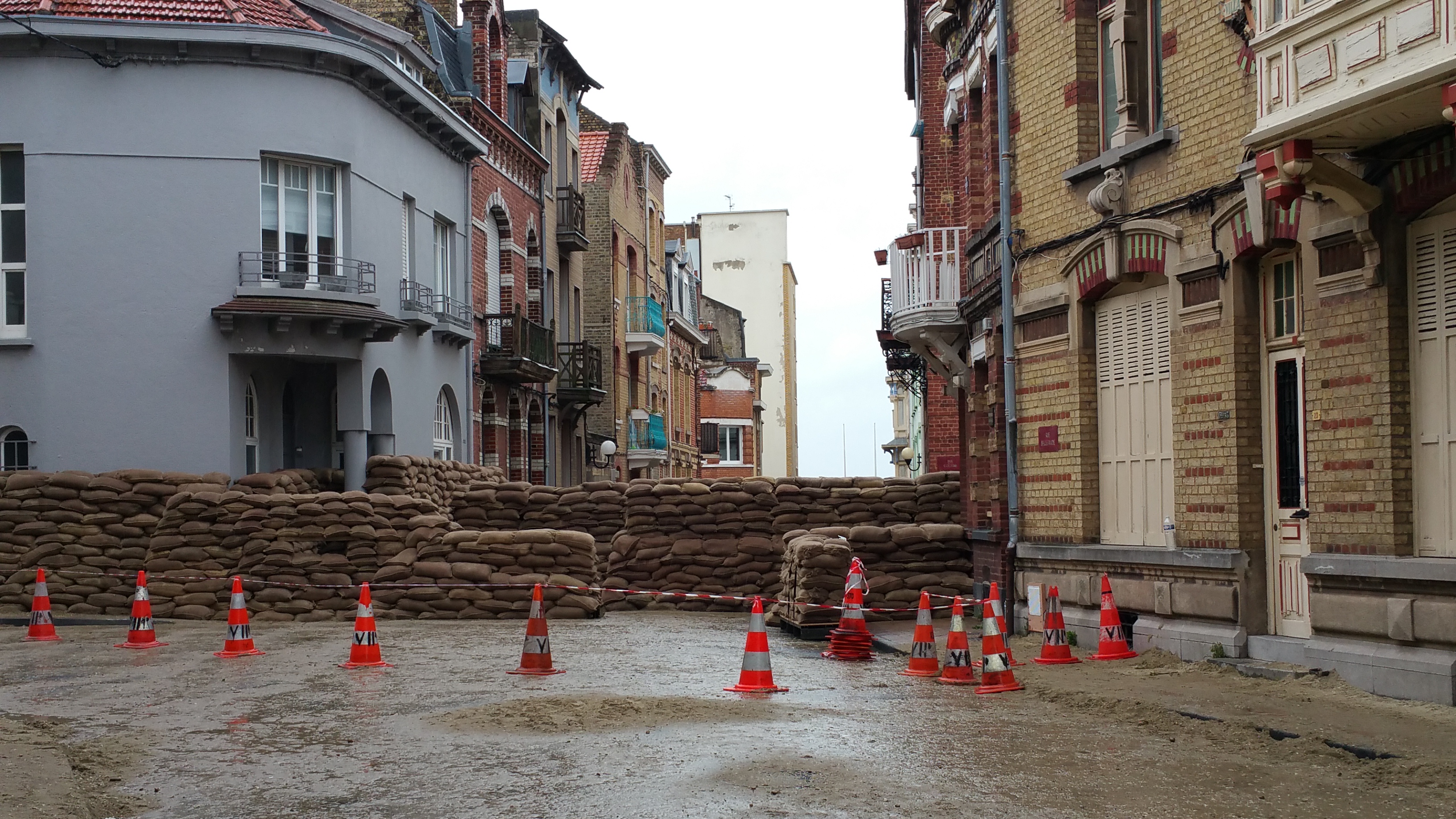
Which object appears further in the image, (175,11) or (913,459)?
(913,459)

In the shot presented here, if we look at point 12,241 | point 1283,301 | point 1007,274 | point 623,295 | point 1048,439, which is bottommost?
point 1048,439

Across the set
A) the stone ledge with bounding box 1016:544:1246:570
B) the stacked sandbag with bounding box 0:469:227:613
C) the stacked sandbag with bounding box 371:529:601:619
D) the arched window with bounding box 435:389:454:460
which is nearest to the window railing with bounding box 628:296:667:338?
the arched window with bounding box 435:389:454:460

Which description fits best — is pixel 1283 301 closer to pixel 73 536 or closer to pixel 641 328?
pixel 73 536

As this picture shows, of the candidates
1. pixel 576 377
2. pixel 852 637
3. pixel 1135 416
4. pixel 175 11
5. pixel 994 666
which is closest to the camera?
pixel 994 666

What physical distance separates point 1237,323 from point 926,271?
826 centimetres

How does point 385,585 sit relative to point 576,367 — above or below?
below

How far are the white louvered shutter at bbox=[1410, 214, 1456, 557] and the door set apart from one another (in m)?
1.24

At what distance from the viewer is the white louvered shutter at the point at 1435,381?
10086mm

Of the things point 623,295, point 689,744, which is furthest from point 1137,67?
point 623,295

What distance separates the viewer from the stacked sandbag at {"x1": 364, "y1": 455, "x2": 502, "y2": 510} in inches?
890

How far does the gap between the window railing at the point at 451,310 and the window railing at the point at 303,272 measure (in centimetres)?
336

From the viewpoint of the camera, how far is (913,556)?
1933 cm

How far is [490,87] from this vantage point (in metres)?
31.2

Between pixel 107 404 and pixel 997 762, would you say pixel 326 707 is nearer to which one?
pixel 997 762
